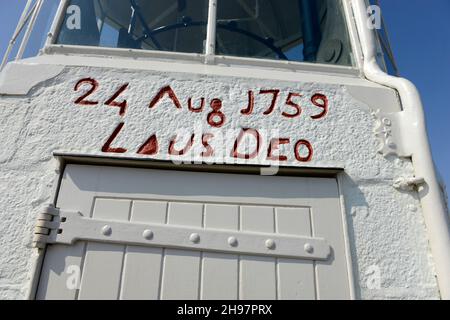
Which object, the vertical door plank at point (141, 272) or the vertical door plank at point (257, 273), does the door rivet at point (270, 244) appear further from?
the vertical door plank at point (141, 272)

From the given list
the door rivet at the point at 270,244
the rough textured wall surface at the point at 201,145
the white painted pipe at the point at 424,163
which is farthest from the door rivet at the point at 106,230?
the white painted pipe at the point at 424,163

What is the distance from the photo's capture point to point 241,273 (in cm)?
162

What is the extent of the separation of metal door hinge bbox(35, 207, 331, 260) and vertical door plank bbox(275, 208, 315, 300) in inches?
1.5

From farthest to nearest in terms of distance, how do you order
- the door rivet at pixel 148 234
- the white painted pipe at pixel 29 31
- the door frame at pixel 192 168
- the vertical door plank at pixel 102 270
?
1. the white painted pipe at pixel 29 31
2. the door frame at pixel 192 168
3. the door rivet at pixel 148 234
4. the vertical door plank at pixel 102 270

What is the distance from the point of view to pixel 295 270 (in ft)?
5.38

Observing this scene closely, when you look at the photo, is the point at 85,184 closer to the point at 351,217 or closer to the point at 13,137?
the point at 13,137

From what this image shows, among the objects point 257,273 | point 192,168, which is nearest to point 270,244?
point 257,273

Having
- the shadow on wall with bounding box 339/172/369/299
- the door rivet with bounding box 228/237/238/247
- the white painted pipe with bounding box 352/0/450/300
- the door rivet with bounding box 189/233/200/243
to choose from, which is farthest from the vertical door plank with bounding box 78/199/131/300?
the white painted pipe with bounding box 352/0/450/300

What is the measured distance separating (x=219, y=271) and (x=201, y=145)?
0.67 metres

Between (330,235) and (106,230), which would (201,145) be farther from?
(330,235)

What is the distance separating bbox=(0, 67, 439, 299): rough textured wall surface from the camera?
166 cm

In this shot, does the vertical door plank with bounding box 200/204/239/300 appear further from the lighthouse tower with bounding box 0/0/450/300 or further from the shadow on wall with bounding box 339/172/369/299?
the shadow on wall with bounding box 339/172/369/299

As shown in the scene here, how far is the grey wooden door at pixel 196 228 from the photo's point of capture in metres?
1.57

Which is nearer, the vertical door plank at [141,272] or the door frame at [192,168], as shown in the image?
the vertical door plank at [141,272]
